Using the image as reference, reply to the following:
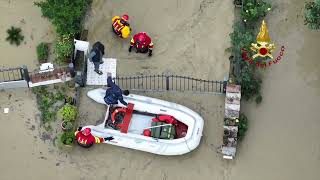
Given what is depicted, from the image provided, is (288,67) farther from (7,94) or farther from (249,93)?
(7,94)

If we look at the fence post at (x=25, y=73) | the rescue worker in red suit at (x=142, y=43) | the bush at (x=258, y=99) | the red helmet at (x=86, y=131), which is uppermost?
the rescue worker in red suit at (x=142, y=43)

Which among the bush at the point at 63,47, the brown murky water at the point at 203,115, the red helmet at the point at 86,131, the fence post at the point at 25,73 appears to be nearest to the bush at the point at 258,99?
the brown murky water at the point at 203,115

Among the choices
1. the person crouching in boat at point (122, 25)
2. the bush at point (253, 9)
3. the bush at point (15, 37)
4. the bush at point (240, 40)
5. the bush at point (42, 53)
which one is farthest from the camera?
the bush at point (15, 37)

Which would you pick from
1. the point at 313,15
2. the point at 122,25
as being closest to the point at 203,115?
the point at 122,25

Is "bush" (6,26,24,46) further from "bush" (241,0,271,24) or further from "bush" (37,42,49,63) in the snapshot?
"bush" (241,0,271,24)

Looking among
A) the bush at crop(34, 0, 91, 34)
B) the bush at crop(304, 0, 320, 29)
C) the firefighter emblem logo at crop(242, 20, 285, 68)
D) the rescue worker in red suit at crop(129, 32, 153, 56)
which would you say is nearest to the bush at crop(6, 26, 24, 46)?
the bush at crop(34, 0, 91, 34)

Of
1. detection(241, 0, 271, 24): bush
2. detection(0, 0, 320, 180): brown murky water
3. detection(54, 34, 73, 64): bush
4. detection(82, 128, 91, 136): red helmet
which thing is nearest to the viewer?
detection(82, 128, 91, 136): red helmet

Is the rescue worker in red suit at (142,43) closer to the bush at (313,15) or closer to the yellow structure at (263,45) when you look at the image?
the yellow structure at (263,45)

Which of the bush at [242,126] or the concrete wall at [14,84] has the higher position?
the concrete wall at [14,84]
